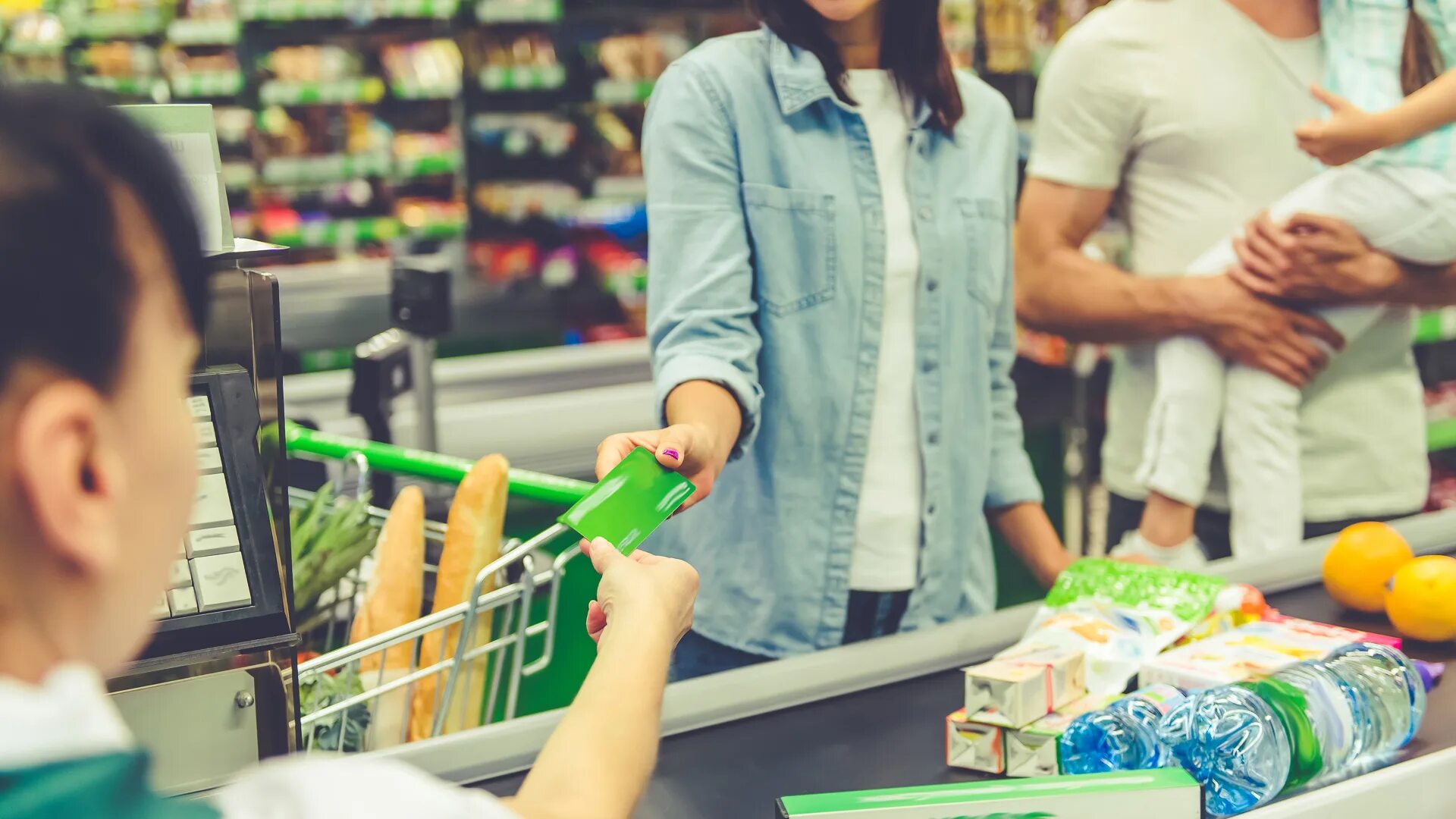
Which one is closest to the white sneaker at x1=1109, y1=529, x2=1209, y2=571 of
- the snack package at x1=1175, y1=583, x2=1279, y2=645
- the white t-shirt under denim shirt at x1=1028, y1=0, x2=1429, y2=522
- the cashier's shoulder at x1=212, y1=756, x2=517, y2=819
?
the white t-shirt under denim shirt at x1=1028, y1=0, x2=1429, y2=522

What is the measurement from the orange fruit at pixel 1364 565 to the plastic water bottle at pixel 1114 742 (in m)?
0.56

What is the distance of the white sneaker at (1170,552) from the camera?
2.11m

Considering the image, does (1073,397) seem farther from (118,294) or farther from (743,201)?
(118,294)

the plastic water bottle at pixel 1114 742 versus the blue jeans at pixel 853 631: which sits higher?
the plastic water bottle at pixel 1114 742

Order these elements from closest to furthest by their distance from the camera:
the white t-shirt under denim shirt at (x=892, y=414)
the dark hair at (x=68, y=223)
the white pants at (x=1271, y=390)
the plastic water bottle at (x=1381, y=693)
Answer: the dark hair at (x=68, y=223)
the plastic water bottle at (x=1381, y=693)
the white t-shirt under denim shirt at (x=892, y=414)
the white pants at (x=1271, y=390)

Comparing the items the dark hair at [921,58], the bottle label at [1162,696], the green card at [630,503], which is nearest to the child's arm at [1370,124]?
the dark hair at [921,58]

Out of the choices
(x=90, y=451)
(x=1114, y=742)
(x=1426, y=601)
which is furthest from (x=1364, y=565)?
(x=90, y=451)

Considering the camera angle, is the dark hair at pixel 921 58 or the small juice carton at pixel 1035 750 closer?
the small juice carton at pixel 1035 750

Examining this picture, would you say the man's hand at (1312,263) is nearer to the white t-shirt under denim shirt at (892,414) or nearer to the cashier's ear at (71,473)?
the white t-shirt under denim shirt at (892,414)

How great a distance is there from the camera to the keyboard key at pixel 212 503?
2.87 ft

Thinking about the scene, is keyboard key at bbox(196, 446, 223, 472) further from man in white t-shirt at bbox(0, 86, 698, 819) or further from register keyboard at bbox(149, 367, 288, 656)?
man in white t-shirt at bbox(0, 86, 698, 819)

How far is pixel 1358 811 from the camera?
3.46 ft

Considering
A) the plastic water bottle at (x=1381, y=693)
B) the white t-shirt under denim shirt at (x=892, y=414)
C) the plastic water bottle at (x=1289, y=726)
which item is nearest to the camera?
the plastic water bottle at (x=1289, y=726)

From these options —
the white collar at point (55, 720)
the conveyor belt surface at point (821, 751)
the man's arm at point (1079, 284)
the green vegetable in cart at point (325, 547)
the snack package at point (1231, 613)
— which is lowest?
the conveyor belt surface at point (821, 751)
